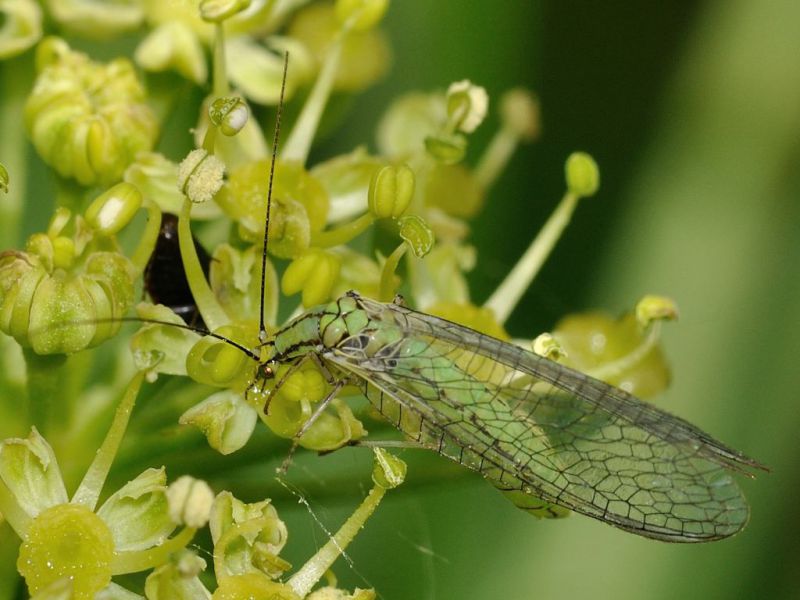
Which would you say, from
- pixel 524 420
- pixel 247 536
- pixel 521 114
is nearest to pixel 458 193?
pixel 521 114

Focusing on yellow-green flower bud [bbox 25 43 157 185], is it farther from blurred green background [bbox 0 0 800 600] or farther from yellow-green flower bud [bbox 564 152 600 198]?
yellow-green flower bud [bbox 564 152 600 198]

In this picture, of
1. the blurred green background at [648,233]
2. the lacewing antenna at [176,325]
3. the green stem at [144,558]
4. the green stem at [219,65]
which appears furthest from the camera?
the blurred green background at [648,233]

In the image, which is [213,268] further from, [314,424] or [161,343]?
[314,424]

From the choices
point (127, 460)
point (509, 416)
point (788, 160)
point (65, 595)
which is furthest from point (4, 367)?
point (788, 160)

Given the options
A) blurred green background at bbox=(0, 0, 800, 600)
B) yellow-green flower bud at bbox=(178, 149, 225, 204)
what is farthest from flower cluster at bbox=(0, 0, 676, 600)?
blurred green background at bbox=(0, 0, 800, 600)

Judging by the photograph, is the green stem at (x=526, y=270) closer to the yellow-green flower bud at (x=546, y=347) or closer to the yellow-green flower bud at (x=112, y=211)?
the yellow-green flower bud at (x=546, y=347)

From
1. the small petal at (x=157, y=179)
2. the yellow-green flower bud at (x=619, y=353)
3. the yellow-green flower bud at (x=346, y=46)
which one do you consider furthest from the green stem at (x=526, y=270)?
the small petal at (x=157, y=179)
